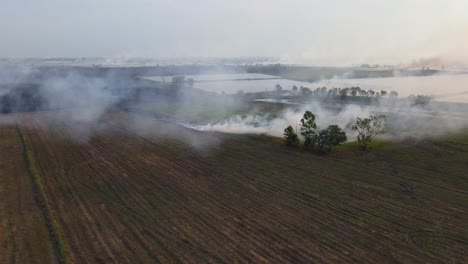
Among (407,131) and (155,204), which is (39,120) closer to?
(155,204)

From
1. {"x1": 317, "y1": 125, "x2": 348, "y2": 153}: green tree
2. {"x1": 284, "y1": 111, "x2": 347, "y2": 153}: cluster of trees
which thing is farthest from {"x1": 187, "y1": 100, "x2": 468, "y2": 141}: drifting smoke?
{"x1": 317, "y1": 125, "x2": 348, "y2": 153}: green tree

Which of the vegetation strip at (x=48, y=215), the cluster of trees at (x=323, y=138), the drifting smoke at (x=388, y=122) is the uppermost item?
the cluster of trees at (x=323, y=138)

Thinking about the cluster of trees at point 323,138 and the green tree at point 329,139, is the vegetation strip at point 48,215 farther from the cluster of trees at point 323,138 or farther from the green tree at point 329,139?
the green tree at point 329,139

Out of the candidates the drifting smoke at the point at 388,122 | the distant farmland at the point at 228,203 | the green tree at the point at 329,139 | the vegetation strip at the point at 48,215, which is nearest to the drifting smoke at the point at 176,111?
the drifting smoke at the point at 388,122

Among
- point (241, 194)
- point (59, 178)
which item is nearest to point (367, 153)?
point (241, 194)

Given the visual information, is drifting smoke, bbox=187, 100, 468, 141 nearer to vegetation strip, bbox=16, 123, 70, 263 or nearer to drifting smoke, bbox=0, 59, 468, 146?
drifting smoke, bbox=0, 59, 468, 146

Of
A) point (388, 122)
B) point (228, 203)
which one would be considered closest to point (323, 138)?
point (228, 203)
